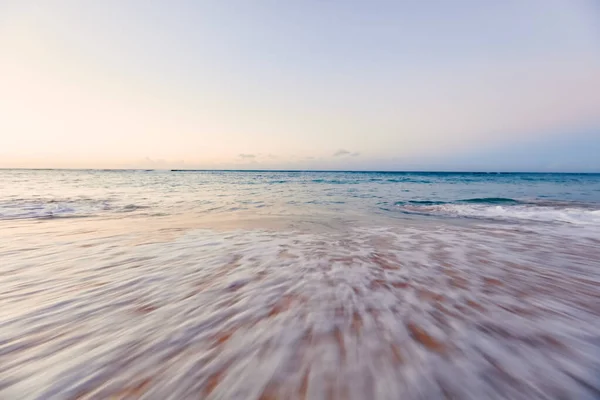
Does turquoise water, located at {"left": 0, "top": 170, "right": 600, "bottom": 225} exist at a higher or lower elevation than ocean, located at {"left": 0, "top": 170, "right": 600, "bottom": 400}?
lower

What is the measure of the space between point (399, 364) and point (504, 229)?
7.62 metres

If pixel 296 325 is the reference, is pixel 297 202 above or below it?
below

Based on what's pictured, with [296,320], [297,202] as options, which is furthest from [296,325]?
[297,202]

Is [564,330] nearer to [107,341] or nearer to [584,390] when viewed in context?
[584,390]

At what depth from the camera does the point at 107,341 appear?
7.64ft

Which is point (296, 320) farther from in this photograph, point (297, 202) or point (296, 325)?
point (297, 202)

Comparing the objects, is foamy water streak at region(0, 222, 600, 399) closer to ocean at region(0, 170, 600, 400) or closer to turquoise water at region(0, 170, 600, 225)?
ocean at region(0, 170, 600, 400)

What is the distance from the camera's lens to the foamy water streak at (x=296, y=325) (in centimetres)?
188

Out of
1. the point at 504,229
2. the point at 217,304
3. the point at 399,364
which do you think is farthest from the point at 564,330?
the point at 504,229

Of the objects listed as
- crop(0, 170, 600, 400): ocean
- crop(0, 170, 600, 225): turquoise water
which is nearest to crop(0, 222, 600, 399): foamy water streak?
crop(0, 170, 600, 400): ocean

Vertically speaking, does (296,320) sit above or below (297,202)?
above

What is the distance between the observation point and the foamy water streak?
6.18 feet

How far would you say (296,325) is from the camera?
2.59 meters

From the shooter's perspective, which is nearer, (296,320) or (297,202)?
(296,320)
